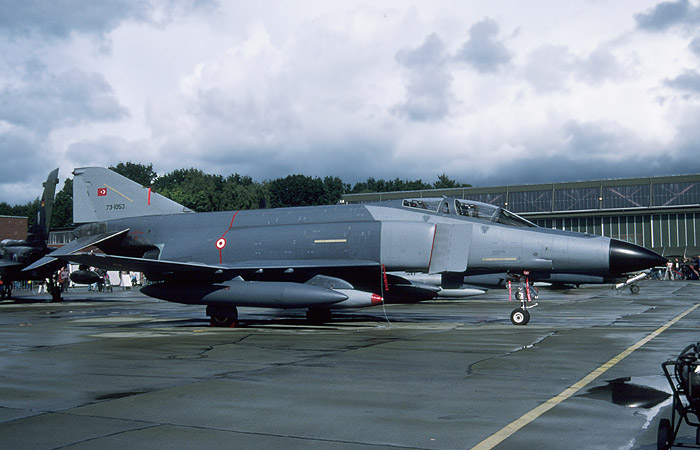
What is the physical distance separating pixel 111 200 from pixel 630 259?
628 inches

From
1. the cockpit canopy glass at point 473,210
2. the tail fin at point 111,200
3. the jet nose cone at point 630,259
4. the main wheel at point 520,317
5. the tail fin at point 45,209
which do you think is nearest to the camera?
the jet nose cone at point 630,259

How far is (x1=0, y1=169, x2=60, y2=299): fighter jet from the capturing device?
33562 mm

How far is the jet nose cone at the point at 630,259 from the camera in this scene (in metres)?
15.1

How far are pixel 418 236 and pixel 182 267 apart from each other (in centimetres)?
623

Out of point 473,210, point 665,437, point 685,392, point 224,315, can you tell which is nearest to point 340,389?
point 665,437

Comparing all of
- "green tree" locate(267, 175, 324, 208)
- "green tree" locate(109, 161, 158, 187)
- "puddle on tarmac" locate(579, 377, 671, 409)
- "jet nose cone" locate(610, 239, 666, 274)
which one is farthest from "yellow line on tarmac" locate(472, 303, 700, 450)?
"green tree" locate(109, 161, 158, 187)

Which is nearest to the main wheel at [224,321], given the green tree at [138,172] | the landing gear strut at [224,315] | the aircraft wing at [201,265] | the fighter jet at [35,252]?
the landing gear strut at [224,315]

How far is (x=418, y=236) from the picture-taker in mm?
16734

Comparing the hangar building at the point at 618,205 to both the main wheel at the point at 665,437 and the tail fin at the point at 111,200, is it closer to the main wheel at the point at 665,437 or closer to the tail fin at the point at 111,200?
the tail fin at the point at 111,200

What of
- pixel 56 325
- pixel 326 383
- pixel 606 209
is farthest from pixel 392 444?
pixel 606 209

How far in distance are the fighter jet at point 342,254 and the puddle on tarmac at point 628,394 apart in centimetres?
817

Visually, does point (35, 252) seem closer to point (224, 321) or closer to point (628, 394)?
point (224, 321)

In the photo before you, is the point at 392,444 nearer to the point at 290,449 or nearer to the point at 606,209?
the point at 290,449

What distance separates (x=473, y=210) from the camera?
17.3m
